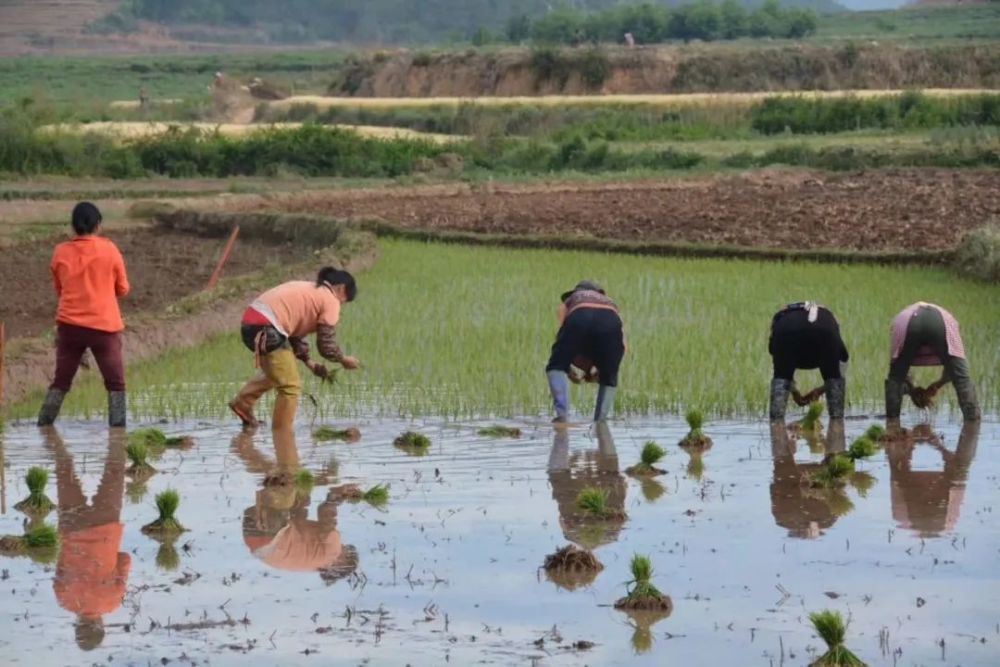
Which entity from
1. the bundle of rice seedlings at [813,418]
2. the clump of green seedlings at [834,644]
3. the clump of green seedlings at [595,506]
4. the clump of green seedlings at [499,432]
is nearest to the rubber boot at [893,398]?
the bundle of rice seedlings at [813,418]

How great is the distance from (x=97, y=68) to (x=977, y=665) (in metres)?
77.5

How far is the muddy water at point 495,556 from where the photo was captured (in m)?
5.79

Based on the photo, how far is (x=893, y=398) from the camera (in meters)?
10.2

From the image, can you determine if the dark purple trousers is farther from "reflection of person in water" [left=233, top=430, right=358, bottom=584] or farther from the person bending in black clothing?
the person bending in black clothing

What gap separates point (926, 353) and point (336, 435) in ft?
10.8

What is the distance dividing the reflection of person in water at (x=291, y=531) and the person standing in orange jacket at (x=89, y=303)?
1.40 metres

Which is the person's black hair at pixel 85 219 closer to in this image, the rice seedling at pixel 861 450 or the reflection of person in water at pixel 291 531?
the reflection of person in water at pixel 291 531

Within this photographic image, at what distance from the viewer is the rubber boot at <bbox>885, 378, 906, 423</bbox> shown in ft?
33.4

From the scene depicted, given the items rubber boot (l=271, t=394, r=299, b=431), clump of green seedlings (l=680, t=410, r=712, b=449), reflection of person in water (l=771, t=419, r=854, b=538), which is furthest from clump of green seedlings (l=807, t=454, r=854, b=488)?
rubber boot (l=271, t=394, r=299, b=431)

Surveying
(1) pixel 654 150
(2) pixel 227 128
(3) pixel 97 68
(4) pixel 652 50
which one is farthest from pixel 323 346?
(3) pixel 97 68

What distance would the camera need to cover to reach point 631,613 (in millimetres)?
6133

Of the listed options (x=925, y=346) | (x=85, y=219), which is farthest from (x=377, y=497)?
(x=925, y=346)

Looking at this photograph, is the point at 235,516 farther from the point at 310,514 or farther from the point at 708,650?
the point at 708,650

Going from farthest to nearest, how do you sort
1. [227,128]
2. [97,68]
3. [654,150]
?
[97,68] < [227,128] < [654,150]
